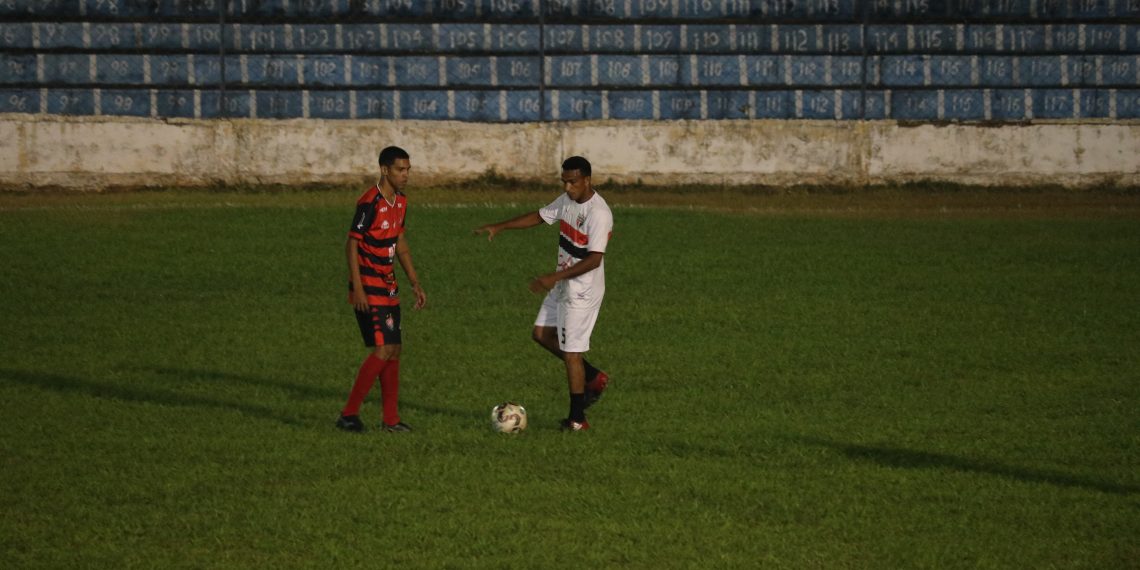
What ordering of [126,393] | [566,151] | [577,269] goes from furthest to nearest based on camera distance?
→ [566,151], [126,393], [577,269]

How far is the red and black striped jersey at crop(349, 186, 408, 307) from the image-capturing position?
9.31 metres

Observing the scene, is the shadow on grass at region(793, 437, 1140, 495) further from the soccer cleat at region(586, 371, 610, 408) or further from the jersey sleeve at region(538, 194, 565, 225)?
the jersey sleeve at region(538, 194, 565, 225)

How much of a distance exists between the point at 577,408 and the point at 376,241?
59.7 inches

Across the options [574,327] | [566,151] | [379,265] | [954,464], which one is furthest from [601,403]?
[566,151]

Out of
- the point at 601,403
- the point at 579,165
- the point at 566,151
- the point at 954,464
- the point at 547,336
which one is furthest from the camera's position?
the point at 566,151

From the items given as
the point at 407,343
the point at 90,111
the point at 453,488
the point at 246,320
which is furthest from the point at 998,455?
the point at 90,111

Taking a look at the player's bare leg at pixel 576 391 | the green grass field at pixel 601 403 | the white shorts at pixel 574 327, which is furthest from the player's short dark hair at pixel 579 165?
the green grass field at pixel 601 403

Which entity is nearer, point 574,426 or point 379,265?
point 379,265

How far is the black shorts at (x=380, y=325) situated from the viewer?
9.38 meters

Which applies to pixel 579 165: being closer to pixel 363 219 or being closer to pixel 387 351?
pixel 363 219

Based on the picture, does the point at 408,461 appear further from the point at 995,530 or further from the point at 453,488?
the point at 995,530

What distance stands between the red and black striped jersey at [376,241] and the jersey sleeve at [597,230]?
1.07m

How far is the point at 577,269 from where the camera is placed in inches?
371

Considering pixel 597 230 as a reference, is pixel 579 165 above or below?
above
